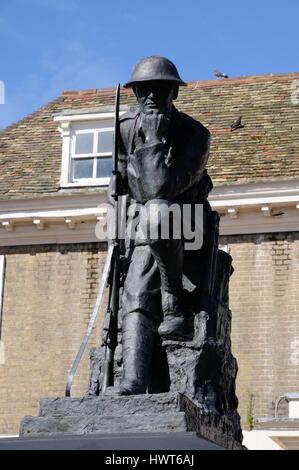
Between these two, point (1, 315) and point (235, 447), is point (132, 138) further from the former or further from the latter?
point (1, 315)

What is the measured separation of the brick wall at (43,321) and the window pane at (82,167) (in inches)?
65.6

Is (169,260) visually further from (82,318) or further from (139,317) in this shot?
(82,318)

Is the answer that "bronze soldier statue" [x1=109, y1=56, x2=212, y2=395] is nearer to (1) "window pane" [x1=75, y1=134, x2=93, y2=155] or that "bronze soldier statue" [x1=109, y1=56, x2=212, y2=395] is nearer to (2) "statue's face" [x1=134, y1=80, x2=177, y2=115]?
(2) "statue's face" [x1=134, y1=80, x2=177, y2=115]

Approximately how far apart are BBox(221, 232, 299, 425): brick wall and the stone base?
612 inches

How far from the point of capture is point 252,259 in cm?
2477

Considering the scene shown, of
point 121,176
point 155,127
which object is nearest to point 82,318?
point 121,176

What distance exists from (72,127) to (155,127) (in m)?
17.6

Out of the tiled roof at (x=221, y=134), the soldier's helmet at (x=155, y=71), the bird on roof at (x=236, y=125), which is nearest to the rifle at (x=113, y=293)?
the soldier's helmet at (x=155, y=71)

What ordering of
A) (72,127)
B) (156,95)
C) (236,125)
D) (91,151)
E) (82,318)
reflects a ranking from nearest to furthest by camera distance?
(156,95)
(82,318)
(236,125)
(91,151)
(72,127)

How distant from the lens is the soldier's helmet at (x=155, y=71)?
9453 millimetres

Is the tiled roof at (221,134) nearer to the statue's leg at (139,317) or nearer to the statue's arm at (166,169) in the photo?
the statue's arm at (166,169)

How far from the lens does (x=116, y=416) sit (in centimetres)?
838
